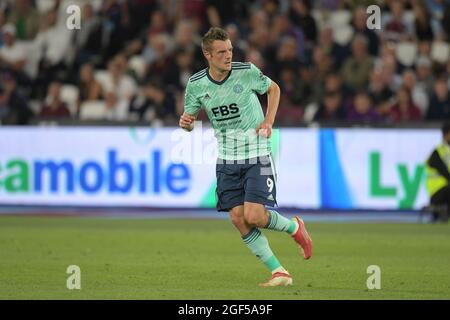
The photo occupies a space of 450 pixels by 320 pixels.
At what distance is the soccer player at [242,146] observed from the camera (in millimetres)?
11367

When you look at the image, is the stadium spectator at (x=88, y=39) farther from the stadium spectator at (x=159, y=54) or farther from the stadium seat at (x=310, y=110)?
the stadium seat at (x=310, y=110)

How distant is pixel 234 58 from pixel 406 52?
3.79m

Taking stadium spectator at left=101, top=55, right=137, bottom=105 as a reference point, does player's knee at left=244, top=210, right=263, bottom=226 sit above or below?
below

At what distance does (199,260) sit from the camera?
14.0m

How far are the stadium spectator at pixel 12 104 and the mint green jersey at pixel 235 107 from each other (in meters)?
10.2

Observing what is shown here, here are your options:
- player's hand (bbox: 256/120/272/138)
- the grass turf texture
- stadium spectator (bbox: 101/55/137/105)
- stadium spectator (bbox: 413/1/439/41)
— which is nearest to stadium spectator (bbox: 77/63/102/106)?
stadium spectator (bbox: 101/55/137/105)

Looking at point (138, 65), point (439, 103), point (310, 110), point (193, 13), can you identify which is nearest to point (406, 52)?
point (439, 103)

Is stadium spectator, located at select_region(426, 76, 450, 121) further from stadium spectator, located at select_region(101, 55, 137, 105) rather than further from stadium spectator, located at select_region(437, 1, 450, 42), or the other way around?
stadium spectator, located at select_region(101, 55, 137, 105)

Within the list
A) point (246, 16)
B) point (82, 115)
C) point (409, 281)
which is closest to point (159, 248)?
point (409, 281)

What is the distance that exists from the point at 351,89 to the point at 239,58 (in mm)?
2176

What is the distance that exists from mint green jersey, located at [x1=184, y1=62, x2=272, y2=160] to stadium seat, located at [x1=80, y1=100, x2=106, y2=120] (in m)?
10.5

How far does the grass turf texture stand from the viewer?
10953mm
